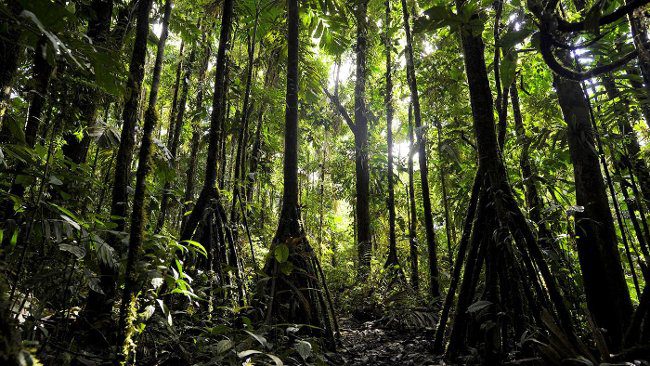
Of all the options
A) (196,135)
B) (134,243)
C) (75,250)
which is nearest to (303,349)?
(134,243)

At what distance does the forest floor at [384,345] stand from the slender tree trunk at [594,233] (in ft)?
5.30

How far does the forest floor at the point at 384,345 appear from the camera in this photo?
175 inches

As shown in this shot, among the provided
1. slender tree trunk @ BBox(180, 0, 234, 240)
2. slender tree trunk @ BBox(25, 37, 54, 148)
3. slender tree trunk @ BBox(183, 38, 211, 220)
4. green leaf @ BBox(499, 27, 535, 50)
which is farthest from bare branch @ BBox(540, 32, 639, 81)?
slender tree trunk @ BBox(183, 38, 211, 220)

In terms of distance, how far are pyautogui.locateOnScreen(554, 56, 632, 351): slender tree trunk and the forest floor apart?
1.62 metres

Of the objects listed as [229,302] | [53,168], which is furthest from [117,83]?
[229,302]

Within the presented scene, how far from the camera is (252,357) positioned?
9.15ft

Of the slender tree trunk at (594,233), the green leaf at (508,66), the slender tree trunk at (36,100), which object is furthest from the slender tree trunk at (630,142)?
the slender tree trunk at (36,100)

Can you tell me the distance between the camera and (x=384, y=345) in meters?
5.33

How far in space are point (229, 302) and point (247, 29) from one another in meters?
4.37

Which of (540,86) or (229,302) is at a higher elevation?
(540,86)

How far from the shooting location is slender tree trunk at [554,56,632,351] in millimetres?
3611

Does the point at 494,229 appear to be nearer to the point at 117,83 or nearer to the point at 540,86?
the point at 117,83

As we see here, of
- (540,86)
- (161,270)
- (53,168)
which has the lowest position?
(161,270)

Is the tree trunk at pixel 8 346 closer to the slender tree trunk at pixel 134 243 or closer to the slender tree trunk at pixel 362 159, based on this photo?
the slender tree trunk at pixel 134 243
